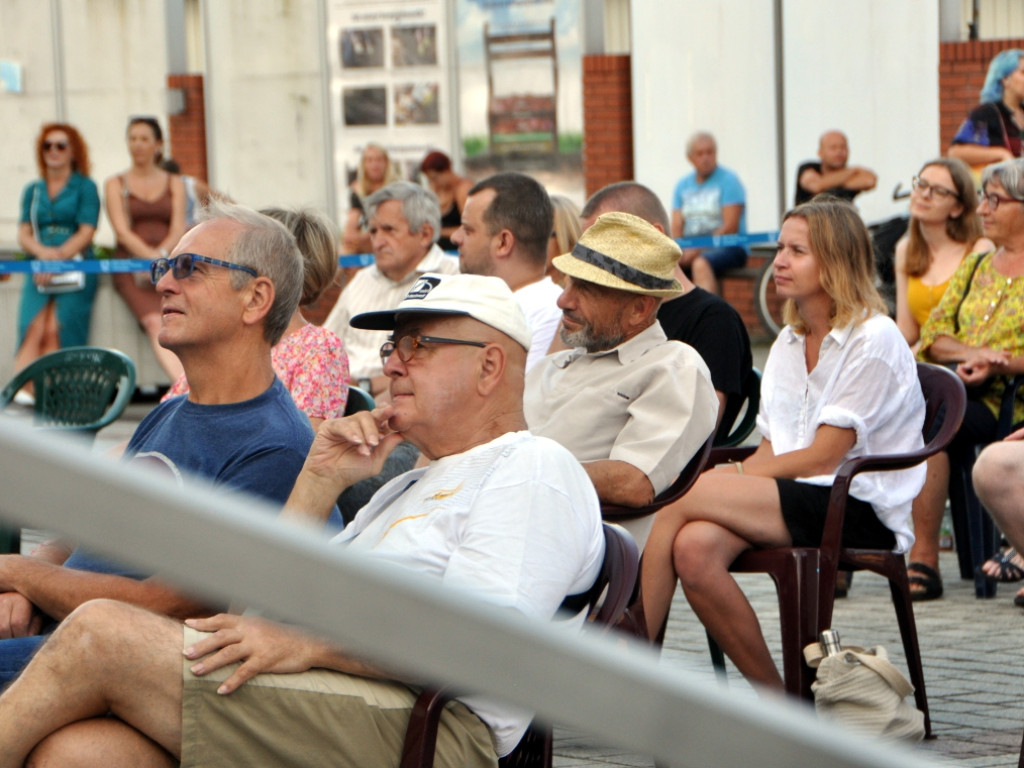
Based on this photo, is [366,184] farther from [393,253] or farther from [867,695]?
[867,695]

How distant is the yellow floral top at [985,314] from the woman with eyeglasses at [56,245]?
745 centimetres

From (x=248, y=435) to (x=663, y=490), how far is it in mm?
1262

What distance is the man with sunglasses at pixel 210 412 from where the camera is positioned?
312 centimetres

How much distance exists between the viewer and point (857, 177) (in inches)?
458

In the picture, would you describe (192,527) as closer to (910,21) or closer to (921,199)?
(921,199)

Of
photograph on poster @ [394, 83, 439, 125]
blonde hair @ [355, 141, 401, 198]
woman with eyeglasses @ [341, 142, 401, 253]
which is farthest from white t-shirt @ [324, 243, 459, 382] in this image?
photograph on poster @ [394, 83, 439, 125]

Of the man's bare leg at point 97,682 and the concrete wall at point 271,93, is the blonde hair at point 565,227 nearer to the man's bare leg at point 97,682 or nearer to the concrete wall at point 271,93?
the man's bare leg at point 97,682

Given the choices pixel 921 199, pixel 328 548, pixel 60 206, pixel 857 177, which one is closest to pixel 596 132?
pixel 857 177

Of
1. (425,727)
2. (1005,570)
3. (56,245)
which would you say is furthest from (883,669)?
(56,245)

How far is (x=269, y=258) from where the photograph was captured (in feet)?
11.9

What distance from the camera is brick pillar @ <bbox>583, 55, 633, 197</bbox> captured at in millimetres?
13688

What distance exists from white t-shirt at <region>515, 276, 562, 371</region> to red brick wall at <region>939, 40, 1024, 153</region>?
25.2ft

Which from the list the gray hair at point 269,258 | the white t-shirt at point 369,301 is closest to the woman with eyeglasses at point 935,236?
the white t-shirt at point 369,301

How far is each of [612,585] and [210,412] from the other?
1.05m
